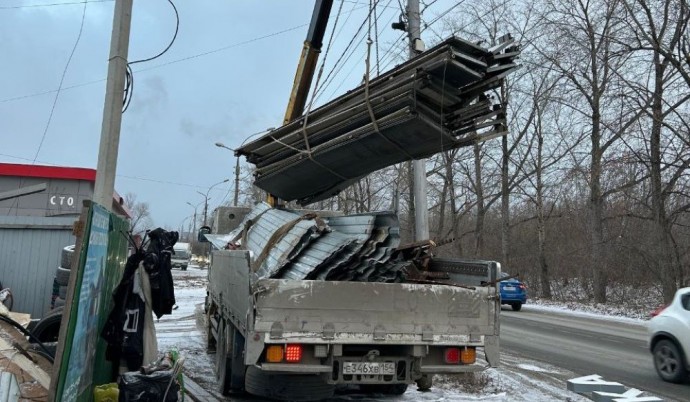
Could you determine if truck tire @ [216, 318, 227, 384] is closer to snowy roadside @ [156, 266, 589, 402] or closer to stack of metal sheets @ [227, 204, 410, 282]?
snowy roadside @ [156, 266, 589, 402]

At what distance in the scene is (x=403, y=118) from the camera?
254 inches

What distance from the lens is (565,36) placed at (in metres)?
25.6

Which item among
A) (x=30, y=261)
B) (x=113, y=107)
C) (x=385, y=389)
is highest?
(x=113, y=107)

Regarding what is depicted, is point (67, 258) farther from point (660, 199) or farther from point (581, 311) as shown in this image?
point (660, 199)

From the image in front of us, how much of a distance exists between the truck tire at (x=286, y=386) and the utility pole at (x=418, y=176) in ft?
18.7

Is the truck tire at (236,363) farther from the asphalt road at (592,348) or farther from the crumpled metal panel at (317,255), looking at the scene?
the asphalt road at (592,348)

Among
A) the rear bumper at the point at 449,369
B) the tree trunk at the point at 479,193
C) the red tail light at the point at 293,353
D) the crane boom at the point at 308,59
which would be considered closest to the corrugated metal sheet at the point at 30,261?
the crane boom at the point at 308,59

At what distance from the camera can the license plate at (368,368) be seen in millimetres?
5359

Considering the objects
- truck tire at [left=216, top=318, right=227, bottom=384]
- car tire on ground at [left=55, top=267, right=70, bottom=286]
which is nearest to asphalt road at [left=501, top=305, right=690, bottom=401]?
truck tire at [left=216, top=318, right=227, bottom=384]

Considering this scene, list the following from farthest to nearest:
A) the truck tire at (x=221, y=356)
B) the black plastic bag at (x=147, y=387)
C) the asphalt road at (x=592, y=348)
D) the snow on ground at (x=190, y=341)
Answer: the asphalt road at (x=592, y=348), the snow on ground at (x=190, y=341), the truck tire at (x=221, y=356), the black plastic bag at (x=147, y=387)

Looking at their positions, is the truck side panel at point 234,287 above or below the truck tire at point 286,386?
above

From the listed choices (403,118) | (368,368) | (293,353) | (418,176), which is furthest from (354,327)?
(418,176)

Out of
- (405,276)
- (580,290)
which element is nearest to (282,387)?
(405,276)

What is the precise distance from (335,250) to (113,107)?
368cm
